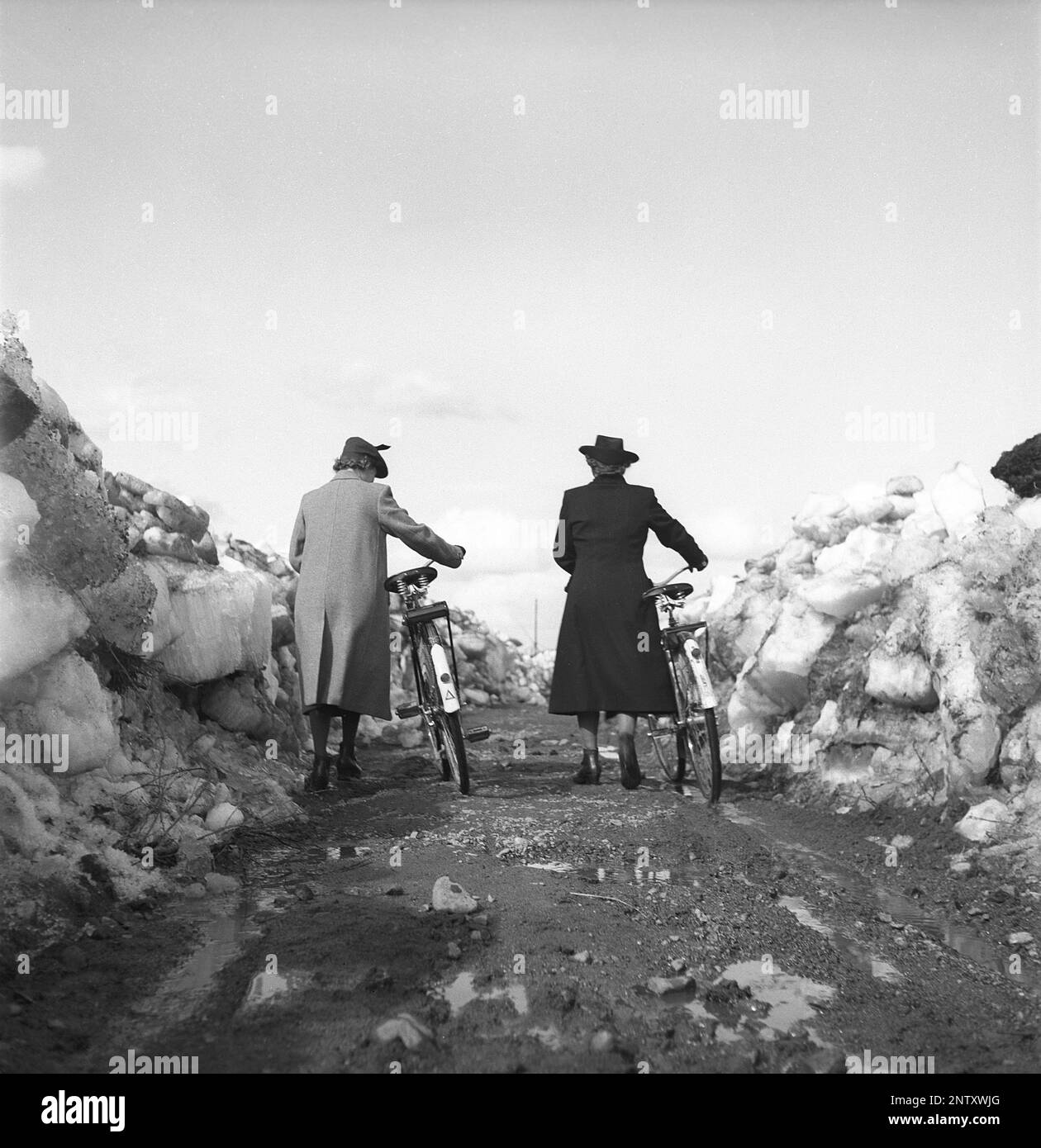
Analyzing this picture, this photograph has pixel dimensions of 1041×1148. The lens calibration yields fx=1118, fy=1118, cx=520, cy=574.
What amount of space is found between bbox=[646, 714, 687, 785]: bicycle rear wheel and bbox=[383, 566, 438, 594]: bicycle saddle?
1654 millimetres

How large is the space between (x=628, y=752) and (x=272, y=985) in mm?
3973

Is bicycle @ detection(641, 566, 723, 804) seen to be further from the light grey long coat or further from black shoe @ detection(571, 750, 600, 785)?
the light grey long coat

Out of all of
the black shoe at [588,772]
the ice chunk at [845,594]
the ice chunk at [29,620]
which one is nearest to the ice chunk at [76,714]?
the ice chunk at [29,620]

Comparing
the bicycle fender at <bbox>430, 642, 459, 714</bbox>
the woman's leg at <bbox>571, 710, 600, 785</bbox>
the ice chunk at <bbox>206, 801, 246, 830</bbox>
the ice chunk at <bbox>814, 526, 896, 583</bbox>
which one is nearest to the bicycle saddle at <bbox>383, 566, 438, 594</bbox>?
the bicycle fender at <bbox>430, 642, 459, 714</bbox>

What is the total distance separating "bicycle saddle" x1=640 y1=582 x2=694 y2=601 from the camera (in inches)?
271

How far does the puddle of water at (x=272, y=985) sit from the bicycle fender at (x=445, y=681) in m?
3.21

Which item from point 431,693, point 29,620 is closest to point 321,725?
point 431,693

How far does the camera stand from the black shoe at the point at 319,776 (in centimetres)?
650

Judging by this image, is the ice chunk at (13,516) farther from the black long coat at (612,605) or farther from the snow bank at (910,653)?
the snow bank at (910,653)

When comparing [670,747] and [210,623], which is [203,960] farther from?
[670,747]
